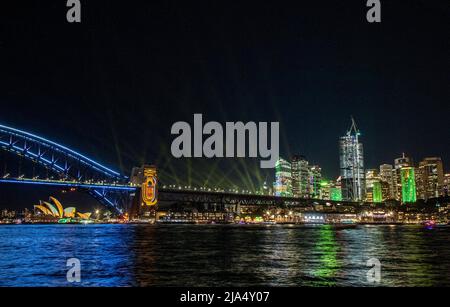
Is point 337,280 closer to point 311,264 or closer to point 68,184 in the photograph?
point 311,264

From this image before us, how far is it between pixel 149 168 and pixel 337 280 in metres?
121

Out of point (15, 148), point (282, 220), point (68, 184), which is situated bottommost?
point (282, 220)

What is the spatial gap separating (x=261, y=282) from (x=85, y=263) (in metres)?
10.9

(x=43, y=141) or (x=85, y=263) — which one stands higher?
(x=43, y=141)

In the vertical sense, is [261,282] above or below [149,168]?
below
